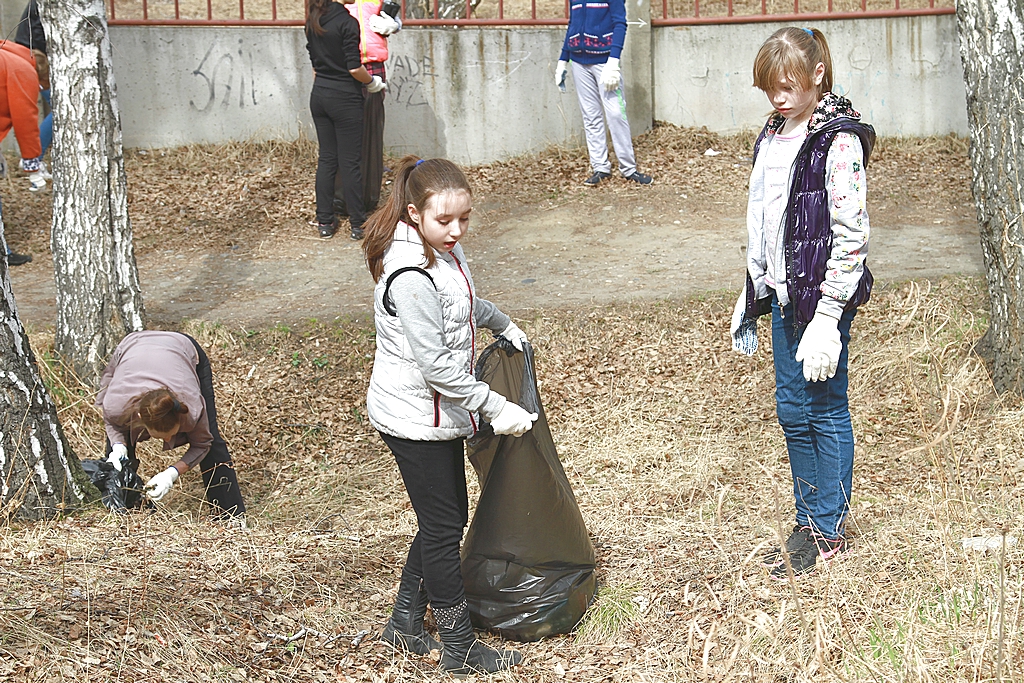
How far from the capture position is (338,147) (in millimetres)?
6961

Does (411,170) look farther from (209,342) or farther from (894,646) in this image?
(209,342)

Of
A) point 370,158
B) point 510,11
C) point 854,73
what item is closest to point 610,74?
point 370,158

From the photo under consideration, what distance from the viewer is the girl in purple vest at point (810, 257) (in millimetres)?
2785

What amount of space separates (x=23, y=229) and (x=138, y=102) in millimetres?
1870

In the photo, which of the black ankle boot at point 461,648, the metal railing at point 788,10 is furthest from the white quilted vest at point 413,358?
the metal railing at point 788,10

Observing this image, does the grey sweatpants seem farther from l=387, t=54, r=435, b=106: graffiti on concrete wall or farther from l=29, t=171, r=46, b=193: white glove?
l=29, t=171, r=46, b=193: white glove

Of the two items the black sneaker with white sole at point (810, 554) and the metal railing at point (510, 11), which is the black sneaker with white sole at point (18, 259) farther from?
the black sneaker with white sole at point (810, 554)

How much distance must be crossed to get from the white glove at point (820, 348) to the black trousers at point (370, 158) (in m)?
4.75

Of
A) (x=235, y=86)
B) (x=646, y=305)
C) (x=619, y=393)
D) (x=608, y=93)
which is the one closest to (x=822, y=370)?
(x=619, y=393)

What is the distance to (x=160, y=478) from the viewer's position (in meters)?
3.89

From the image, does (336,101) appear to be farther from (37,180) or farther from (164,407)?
(164,407)

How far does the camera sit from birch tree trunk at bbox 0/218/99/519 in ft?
11.9

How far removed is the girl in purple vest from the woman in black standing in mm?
4223

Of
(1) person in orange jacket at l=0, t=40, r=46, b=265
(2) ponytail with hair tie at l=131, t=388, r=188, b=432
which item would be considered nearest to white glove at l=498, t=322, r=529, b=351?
(2) ponytail with hair tie at l=131, t=388, r=188, b=432
